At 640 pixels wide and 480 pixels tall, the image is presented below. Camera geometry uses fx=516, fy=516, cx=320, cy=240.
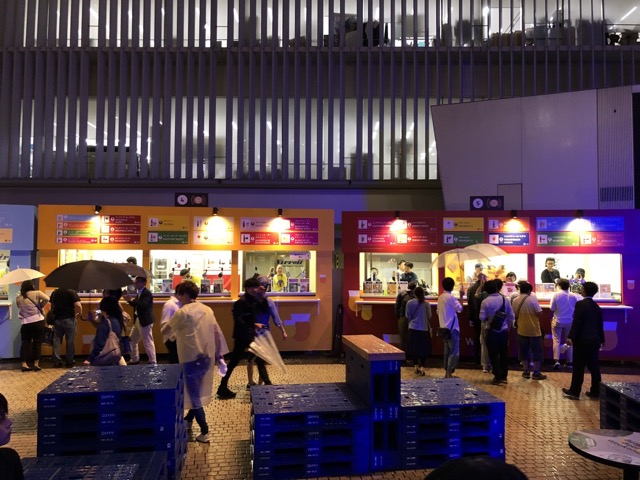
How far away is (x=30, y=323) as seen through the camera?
835 centimetres

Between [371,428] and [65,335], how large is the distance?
6379 millimetres

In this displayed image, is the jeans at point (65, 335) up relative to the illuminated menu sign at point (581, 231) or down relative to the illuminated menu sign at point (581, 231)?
down

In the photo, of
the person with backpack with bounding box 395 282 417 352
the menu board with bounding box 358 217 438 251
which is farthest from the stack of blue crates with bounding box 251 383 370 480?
the menu board with bounding box 358 217 438 251

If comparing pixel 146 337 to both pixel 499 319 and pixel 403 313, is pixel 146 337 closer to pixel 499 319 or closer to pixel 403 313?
pixel 403 313

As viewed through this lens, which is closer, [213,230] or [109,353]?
[109,353]

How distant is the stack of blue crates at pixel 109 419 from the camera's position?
393 centimetres

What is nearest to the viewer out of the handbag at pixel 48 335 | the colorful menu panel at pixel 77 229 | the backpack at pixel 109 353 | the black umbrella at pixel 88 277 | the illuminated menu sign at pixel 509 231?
the backpack at pixel 109 353

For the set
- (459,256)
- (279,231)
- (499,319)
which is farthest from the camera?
(279,231)

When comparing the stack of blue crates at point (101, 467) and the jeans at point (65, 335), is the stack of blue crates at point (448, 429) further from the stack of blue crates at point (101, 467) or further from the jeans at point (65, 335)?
the jeans at point (65, 335)

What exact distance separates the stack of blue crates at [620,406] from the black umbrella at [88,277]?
201 inches

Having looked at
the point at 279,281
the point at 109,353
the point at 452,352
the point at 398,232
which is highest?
the point at 398,232

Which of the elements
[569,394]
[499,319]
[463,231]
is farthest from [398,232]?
[569,394]

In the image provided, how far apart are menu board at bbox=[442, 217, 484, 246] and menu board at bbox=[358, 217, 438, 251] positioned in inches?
9.4

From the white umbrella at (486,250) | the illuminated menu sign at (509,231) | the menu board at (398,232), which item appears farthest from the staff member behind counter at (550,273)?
the menu board at (398,232)
